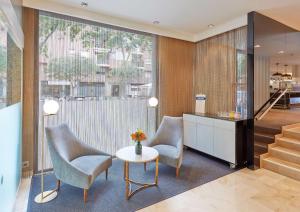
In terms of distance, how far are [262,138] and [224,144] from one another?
3.09 ft

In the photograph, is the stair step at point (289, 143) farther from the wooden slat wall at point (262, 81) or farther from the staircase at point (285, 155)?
the wooden slat wall at point (262, 81)

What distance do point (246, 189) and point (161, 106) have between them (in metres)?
2.44

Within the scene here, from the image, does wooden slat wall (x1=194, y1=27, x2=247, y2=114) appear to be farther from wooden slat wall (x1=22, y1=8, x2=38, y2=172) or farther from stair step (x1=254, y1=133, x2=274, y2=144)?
wooden slat wall (x1=22, y1=8, x2=38, y2=172)

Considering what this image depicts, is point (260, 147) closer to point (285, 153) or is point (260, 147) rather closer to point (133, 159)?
point (285, 153)

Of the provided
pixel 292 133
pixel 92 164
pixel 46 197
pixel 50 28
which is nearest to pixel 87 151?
pixel 92 164

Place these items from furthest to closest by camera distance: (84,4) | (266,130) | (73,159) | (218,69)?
(218,69), (266,130), (84,4), (73,159)

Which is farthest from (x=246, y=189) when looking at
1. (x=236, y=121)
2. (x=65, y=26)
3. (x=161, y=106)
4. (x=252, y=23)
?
(x=65, y=26)

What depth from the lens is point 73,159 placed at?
294 centimetres

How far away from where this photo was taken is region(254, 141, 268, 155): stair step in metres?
3.68

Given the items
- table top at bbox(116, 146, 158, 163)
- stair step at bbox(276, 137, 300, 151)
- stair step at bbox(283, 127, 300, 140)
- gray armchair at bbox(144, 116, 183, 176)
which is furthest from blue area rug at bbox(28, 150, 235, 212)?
stair step at bbox(283, 127, 300, 140)

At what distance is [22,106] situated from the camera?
9.95 feet

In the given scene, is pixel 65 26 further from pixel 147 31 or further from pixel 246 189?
pixel 246 189

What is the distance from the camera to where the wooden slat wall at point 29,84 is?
121 inches

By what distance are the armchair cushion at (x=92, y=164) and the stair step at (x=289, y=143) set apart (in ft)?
11.7
